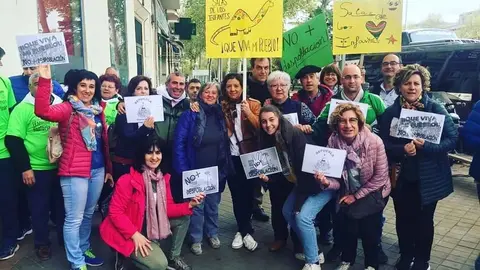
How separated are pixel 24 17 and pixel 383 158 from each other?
5.16 meters

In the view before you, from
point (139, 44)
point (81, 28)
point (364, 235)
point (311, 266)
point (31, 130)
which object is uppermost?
point (139, 44)

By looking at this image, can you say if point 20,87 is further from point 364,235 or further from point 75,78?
point 364,235

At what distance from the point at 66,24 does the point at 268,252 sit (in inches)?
215

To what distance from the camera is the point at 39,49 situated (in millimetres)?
3441

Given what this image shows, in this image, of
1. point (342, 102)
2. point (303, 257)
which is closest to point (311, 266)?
point (303, 257)

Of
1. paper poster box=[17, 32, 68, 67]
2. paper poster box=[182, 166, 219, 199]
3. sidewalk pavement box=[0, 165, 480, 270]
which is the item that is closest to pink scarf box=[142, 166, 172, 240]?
paper poster box=[182, 166, 219, 199]

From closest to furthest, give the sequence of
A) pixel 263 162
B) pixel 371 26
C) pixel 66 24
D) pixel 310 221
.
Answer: pixel 310 221 < pixel 263 162 < pixel 371 26 < pixel 66 24

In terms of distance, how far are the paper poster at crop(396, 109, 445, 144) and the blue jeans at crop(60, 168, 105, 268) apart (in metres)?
2.73

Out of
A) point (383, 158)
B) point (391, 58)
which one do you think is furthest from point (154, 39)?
point (383, 158)

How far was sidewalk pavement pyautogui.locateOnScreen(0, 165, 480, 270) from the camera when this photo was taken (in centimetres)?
386

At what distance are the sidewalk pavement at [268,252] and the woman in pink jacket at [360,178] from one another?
1.70 feet

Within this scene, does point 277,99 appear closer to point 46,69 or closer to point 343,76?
point 343,76

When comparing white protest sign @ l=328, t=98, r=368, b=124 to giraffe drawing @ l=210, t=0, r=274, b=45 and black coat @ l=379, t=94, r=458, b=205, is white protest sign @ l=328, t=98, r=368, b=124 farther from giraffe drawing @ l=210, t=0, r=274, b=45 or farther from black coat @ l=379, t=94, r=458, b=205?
giraffe drawing @ l=210, t=0, r=274, b=45

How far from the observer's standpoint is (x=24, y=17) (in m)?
5.63
